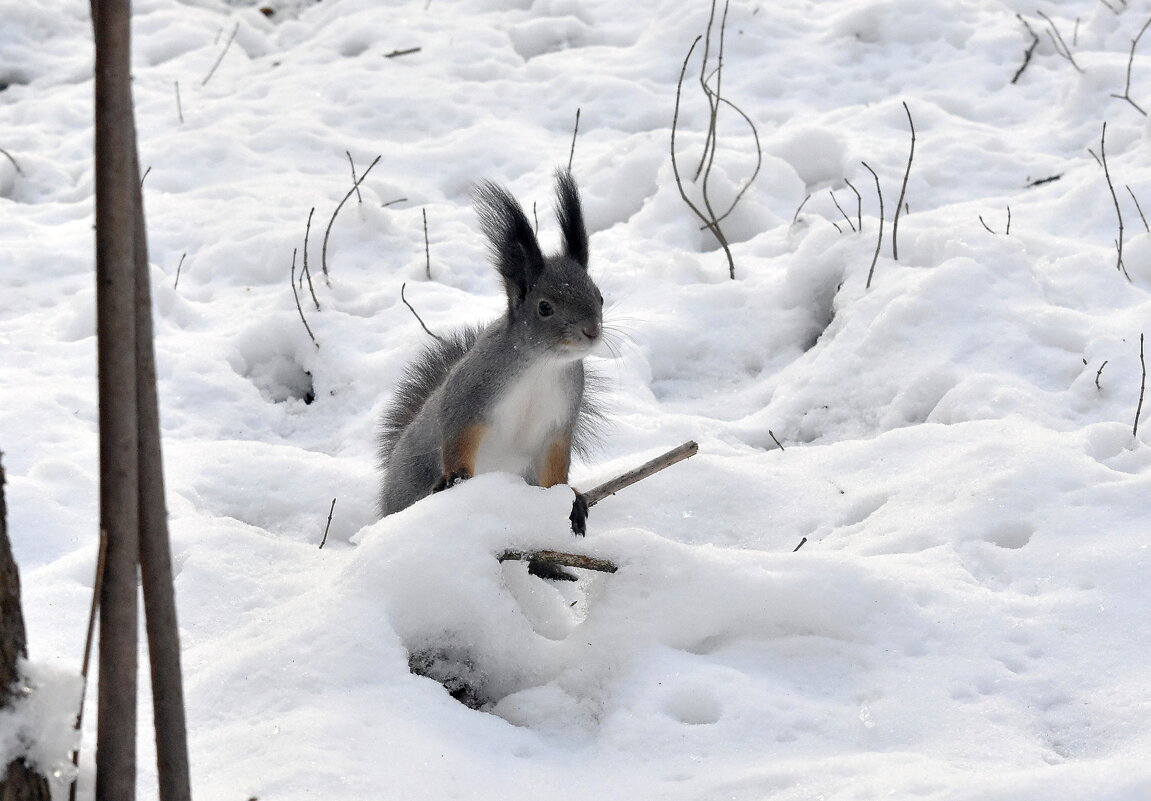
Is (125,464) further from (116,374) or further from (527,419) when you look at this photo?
(527,419)

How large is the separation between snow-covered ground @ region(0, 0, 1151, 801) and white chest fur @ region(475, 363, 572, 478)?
1.19ft

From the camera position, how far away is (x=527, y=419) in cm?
271

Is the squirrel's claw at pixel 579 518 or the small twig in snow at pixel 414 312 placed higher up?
the squirrel's claw at pixel 579 518

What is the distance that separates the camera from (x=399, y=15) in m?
6.98

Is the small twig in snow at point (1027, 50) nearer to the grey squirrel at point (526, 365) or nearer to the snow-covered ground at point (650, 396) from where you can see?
the snow-covered ground at point (650, 396)

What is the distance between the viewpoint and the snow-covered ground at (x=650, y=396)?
1.90 metres

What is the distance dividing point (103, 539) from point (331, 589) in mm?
991

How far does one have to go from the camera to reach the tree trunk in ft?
4.05

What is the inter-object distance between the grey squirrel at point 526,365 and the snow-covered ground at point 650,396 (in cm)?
35

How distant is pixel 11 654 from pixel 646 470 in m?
1.51

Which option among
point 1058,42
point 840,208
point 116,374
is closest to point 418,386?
point 840,208

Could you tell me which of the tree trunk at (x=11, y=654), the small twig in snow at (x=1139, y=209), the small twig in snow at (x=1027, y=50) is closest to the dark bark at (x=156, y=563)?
the tree trunk at (x=11, y=654)

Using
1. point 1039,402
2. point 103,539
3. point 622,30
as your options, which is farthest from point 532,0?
point 103,539

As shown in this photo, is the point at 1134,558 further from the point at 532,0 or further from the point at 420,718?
the point at 532,0
